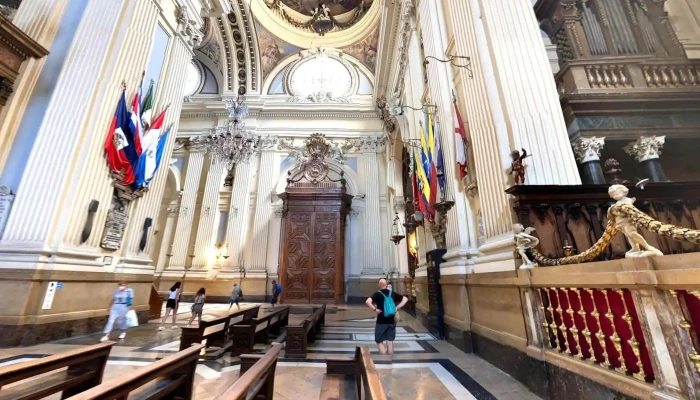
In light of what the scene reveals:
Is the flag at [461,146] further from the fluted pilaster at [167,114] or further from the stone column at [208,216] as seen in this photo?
the stone column at [208,216]

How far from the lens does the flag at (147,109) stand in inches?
218

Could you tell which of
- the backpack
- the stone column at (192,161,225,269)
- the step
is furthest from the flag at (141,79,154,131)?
the stone column at (192,161,225,269)

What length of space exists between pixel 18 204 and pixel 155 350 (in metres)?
2.91

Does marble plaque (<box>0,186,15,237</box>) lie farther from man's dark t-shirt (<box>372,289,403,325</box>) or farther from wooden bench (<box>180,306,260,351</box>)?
man's dark t-shirt (<box>372,289,403,325</box>)

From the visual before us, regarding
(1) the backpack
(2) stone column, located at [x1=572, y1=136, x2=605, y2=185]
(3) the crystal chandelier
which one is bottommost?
(1) the backpack

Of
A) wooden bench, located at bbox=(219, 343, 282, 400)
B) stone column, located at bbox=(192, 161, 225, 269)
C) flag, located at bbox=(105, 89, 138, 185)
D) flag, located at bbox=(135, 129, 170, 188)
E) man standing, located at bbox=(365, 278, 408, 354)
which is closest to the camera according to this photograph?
wooden bench, located at bbox=(219, 343, 282, 400)

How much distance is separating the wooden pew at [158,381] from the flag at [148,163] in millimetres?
4212

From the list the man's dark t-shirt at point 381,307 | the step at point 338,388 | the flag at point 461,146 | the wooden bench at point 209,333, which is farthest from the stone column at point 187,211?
the flag at point 461,146

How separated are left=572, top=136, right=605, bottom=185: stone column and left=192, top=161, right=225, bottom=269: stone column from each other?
37.1 feet

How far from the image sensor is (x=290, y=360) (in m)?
3.61

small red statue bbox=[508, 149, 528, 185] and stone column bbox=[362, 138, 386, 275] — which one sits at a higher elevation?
stone column bbox=[362, 138, 386, 275]

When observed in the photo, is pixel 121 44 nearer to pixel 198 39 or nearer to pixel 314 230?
pixel 198 39

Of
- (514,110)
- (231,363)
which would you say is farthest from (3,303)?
(514,110)

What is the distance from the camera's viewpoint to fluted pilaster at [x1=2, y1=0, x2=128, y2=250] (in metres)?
4.15
